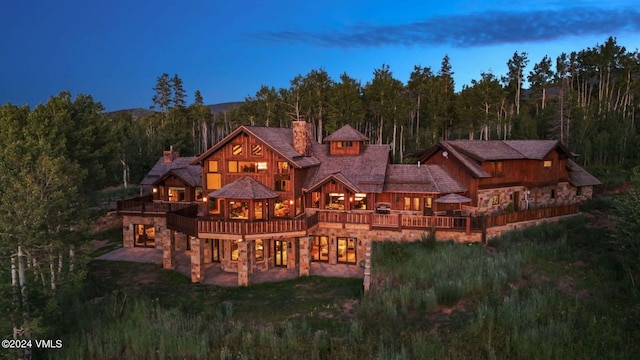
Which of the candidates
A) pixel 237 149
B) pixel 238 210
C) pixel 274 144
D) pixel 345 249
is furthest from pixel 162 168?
pixel 345 249

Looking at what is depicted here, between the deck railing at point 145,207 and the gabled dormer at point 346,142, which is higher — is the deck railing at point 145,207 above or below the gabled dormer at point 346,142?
below

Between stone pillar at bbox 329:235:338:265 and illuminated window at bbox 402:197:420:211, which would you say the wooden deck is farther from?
illuminated window at bbox 402:197:420:211

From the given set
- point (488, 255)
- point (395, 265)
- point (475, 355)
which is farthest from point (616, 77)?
point (475, 355)

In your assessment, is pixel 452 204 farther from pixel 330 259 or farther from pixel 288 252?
pixel 288 252

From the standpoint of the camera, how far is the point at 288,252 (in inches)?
1037

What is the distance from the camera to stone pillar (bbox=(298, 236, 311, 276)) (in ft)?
80.8

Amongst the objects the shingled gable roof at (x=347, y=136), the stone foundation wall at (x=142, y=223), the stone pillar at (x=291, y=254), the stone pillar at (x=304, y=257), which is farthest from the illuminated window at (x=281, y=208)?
the stone foundation wall at (x=142, y=223)

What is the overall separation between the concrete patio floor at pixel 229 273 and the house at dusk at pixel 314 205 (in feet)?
0.84

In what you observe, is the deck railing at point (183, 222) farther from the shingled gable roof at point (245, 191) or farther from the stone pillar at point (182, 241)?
the stone pillar at point (182, 241)

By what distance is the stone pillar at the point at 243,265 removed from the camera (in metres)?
23.4

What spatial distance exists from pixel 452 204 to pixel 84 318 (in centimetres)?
2236

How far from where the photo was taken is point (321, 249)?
2719 centimetres

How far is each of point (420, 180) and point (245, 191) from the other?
11.5 meters

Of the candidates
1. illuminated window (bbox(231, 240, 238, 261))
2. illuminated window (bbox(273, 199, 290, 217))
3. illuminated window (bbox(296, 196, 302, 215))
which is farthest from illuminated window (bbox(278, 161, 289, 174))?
illuminated window (bbox(231, 240, 238, 261))
